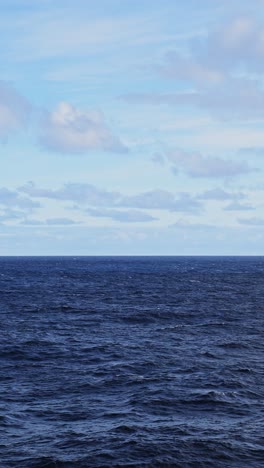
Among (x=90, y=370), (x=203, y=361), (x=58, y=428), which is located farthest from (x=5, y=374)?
(x=203, y=361)

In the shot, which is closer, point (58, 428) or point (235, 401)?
point (58, 428)

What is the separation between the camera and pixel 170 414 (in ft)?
131

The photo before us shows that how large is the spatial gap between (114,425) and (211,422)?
6.74 m

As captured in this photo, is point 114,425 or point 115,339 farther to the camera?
point 115,339

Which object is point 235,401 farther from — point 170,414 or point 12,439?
point 12,439

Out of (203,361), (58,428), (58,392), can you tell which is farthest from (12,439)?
(203,361)

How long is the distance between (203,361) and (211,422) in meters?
17.6

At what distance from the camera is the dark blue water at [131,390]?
33.3 meters

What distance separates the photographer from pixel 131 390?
45.8m

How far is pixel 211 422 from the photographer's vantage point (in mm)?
38438

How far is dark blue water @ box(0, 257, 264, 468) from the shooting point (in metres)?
33.3

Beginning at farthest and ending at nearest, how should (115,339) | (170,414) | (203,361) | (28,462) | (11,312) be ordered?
(11,312), (115,339), (203,361), (170,414), (28,462)

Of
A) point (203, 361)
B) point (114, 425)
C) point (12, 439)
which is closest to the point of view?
point (12, 439)

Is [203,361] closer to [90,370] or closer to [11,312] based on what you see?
[90,370]
